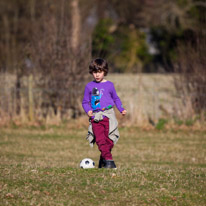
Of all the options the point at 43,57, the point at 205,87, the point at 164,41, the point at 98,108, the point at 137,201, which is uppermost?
the point at 164,41

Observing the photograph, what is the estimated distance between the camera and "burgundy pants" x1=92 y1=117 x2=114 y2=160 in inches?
284

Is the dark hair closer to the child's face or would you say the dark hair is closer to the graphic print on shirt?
the child's face

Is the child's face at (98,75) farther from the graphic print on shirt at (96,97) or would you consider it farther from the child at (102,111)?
the graphic print on shirt at (96,97)

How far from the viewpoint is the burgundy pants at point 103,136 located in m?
7.21

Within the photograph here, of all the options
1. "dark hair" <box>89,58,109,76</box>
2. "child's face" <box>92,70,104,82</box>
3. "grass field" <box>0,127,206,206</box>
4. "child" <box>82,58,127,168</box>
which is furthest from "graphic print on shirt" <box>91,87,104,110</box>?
"grass field" <box>0,127,206,206</box>

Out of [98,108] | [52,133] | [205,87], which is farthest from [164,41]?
[98,108]

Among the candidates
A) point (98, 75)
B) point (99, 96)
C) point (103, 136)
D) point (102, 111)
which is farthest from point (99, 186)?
point (98, 75)

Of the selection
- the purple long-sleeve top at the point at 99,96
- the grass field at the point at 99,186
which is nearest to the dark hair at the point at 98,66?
the purple long-sleeve top at the point at 99,96

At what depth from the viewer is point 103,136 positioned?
7.25 m

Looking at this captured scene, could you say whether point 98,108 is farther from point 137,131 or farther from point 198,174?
point 137,131

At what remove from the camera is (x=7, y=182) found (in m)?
6.16

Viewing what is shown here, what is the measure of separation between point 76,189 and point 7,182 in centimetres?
101

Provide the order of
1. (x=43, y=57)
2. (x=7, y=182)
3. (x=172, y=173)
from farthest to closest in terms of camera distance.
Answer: (x=43, y=57) → (x=172, y=173) → (x=7, y=182)

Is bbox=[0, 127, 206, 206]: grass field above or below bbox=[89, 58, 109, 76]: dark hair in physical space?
below
